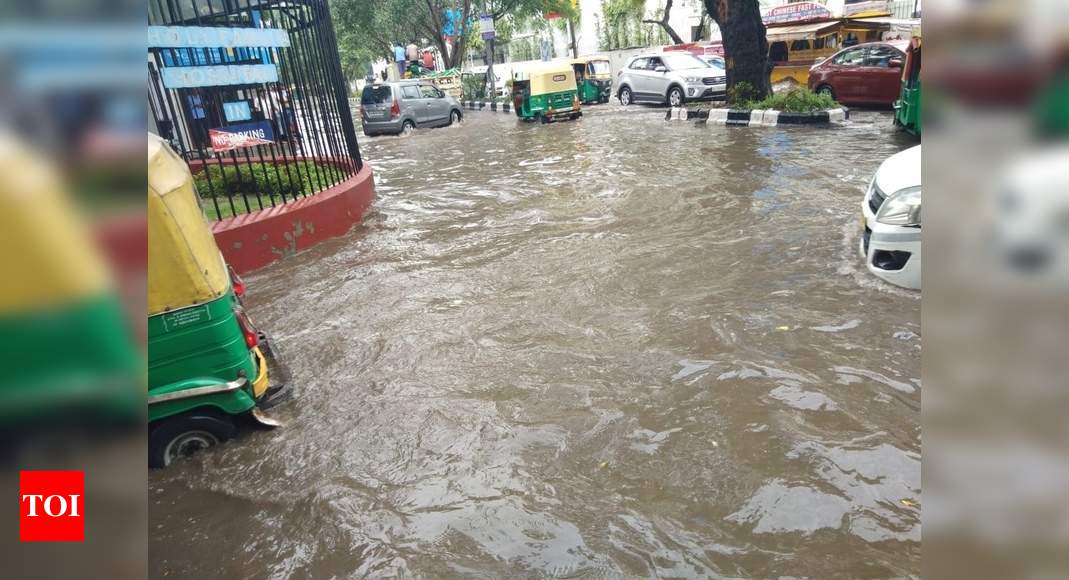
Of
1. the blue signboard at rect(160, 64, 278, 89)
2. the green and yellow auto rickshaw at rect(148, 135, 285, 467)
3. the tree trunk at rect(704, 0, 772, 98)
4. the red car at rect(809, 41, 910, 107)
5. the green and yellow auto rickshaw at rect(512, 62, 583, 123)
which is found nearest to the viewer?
the green and yellow auto rickshaw at rect(148, 135, 285, 467)

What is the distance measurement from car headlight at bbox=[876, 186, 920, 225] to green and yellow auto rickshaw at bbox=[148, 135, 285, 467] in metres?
4.07

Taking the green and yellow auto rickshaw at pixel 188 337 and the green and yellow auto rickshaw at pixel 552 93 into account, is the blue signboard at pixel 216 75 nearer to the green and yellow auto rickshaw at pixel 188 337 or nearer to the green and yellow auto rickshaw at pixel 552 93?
the green and yellow auto rickshaw at pixel 188 337

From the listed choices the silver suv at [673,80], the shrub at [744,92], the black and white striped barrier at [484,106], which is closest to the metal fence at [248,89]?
the shrub at [744,92]

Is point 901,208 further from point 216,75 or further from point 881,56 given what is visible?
point 881,56

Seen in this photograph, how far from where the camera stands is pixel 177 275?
2.90 metres

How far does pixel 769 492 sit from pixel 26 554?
270 cm

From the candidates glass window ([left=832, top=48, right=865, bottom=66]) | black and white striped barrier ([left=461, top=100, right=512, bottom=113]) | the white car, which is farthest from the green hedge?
black and white striped barrier ([left=461, top=100, right=512, bottom=113])

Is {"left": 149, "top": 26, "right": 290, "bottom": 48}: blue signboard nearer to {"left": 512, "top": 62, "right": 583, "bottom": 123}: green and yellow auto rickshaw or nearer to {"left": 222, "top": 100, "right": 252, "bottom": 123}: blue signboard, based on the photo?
{"left": 222, "top": 100, "right": 252, "bottom": 123}: blue signboard

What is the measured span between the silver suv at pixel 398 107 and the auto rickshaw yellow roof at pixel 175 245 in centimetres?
1562

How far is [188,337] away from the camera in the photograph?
308 cm

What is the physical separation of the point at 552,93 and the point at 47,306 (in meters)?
17.9

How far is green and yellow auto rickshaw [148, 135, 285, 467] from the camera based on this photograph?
2818 mm

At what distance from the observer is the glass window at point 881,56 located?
44.1ft

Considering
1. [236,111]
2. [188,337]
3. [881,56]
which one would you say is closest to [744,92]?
[881,56]
